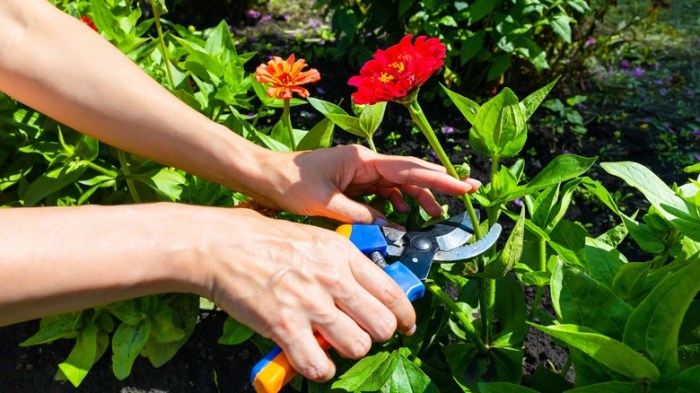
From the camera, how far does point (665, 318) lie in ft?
2.66

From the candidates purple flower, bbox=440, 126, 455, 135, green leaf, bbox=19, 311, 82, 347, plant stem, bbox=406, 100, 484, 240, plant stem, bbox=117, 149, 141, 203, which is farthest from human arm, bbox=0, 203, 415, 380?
purple flower, bbox=440, 126, 455, 135

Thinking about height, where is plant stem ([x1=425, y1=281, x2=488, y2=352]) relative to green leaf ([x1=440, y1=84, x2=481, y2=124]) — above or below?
below

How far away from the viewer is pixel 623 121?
267 cm

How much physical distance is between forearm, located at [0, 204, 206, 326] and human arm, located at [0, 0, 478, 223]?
312mm

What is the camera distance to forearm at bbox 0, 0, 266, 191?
4.47 feet

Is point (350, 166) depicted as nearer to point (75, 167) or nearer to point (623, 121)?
point (75, 167)

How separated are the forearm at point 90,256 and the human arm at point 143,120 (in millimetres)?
312

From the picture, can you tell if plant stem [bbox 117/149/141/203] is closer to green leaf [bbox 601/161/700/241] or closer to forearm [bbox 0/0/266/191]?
forearm [bbox 0/0/266/191]

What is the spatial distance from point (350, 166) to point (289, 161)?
124 mm

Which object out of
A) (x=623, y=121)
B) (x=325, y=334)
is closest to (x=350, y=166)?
(x=325, y=334)

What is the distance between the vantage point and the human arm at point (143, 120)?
133 centimetres

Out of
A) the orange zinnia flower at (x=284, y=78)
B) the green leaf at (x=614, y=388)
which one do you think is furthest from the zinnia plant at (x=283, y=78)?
the green leaf at (x=614, y=388)

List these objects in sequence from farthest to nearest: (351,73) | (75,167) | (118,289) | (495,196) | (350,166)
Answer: (351,73)
(75,167)
(350,166)
(495,196)
(118,289)

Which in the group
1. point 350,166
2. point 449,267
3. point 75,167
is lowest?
point 449,267
